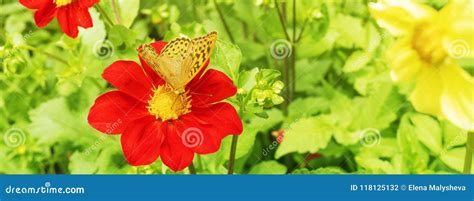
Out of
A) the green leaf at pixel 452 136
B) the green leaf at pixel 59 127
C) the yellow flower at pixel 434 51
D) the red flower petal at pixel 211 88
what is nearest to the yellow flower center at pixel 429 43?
the yellow flower at pixel 434 51

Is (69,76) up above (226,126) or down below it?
above

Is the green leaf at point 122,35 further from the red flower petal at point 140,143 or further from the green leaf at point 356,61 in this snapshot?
the green leaf at point 356,61

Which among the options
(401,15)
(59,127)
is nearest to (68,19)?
(59,127)

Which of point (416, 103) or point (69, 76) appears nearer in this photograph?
point (416, 103)
